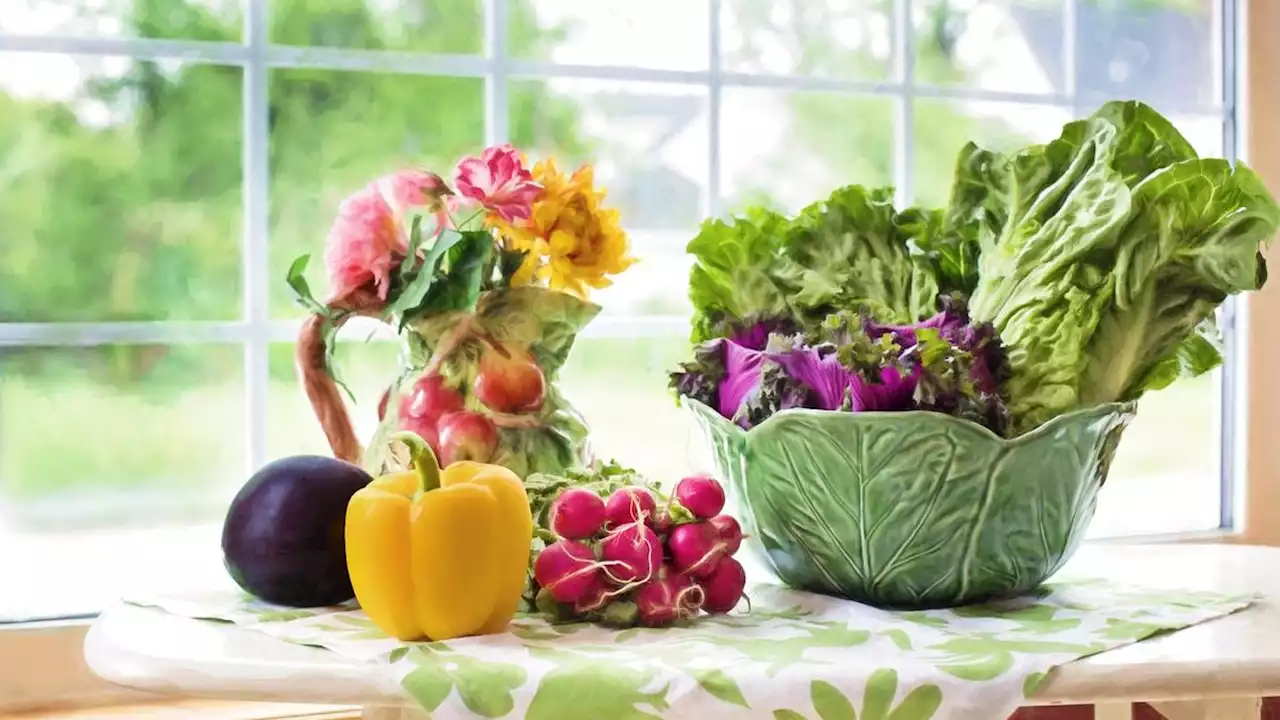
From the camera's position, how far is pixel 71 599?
1360mm

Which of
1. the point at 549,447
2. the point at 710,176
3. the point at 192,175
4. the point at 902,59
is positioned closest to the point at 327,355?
the point at 549,447

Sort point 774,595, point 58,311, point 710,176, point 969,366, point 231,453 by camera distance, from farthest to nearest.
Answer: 1. point 710,176
2. point 231,453
3. point 58,311
4. point 774,595
5. point 969,366

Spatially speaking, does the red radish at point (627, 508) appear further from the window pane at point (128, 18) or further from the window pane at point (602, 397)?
the window pane at point (128, 18)

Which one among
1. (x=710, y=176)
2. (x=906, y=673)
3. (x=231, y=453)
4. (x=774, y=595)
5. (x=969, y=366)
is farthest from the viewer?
(x=710, y=176)

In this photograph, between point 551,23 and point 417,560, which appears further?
point 551,23

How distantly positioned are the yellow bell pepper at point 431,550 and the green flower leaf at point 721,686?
0.57ft

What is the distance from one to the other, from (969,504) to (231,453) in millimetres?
894

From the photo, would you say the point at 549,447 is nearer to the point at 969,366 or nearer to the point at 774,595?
the point at 774,595

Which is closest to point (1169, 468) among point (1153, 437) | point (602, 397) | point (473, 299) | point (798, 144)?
point (1153, 437)

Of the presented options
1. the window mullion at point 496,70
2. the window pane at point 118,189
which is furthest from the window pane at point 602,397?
the window mullion at point 496,70

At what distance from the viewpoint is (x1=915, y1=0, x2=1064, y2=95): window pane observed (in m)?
1.68

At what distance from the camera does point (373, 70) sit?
1427mm

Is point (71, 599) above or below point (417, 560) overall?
below

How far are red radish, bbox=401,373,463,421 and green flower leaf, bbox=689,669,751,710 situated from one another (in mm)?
360
